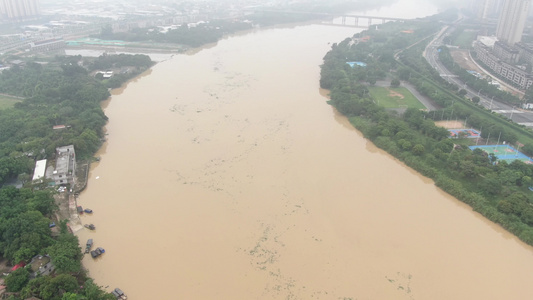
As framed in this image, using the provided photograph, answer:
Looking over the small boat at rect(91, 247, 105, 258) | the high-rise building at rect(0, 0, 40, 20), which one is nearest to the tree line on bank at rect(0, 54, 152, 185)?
the small boat at rect(91, 247, 105, 258)

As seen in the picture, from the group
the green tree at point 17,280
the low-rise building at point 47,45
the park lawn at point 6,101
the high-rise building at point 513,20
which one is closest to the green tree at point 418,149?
the green tree at point 17,280

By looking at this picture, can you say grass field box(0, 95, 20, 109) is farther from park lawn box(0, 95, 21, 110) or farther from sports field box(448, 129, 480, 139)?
sports field box(448, 129, 480, 139)

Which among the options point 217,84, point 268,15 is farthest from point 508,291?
point 268,15

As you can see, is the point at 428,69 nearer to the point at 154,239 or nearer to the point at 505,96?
the point at 505,96

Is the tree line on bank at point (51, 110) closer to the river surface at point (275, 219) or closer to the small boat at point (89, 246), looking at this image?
the river surface at point (275, 219)

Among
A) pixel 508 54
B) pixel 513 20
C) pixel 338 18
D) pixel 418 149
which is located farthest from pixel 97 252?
pixel 338 18

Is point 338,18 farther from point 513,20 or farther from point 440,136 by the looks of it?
point 440,136
